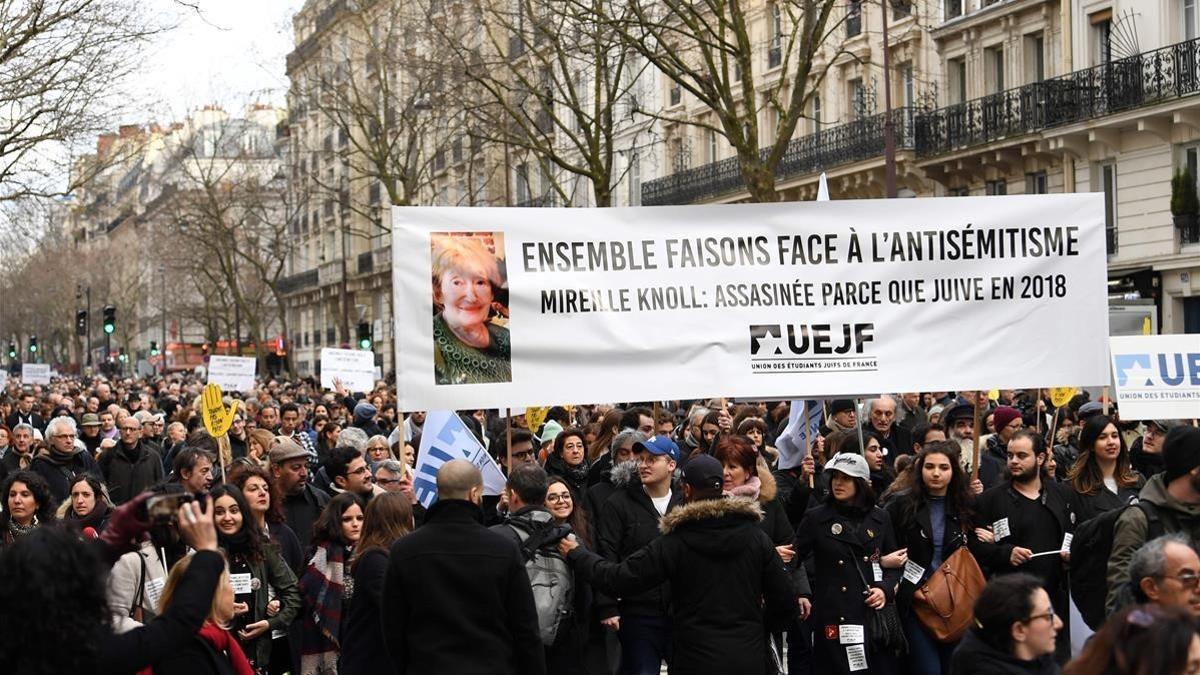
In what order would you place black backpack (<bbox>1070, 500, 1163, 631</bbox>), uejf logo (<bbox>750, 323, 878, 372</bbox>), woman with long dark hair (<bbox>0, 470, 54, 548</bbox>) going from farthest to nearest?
woman with long dark hair (<bbox>0, 470, 54, 548</bbox>) < uejf logo (<bbox>750, 323, 878, 372</bbox>) < black backpack (<bbox>1070, 500, 1163, 631</bbox>)

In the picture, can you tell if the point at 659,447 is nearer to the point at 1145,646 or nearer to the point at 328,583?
the point at 328,583

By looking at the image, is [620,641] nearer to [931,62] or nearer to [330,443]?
[330,443]

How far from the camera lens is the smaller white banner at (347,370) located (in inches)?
1013

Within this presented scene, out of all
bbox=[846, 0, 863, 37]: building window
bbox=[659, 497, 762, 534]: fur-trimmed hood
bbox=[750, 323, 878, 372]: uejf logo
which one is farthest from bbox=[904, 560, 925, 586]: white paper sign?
bbox=[846, 0, 863, 37]: building window

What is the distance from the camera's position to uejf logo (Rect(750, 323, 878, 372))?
9164 millimetres

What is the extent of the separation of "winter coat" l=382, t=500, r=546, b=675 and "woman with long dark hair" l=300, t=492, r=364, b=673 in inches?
62.4

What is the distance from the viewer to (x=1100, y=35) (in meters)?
33.0

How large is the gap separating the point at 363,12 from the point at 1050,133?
1690cm

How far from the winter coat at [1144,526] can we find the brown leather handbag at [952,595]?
3.78ft

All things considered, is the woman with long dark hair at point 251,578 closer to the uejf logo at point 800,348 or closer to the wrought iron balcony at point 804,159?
the uejf logo at point 800,348

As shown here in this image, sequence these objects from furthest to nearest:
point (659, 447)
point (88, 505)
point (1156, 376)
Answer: point (1156, 376), point (88, 505), point (659, 447)

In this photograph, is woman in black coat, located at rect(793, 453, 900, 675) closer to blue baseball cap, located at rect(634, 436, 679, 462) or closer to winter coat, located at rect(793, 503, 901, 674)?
winter coat, located at rect(793, 503, 901, 674)

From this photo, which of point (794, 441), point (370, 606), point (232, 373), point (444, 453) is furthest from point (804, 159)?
point (370, 606)

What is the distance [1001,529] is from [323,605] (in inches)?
134
